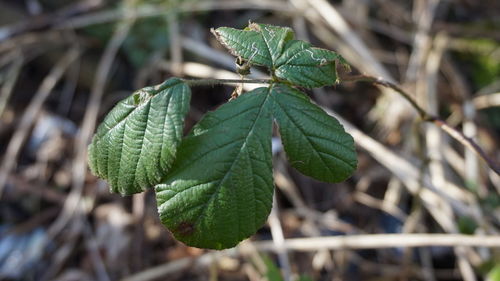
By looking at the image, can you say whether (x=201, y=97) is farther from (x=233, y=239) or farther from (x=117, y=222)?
(x=233, y=239)

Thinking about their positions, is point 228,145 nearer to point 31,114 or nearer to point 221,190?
point 221,190

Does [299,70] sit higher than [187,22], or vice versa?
[187,22]

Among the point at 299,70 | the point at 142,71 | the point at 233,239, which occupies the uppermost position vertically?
the point at 142,71

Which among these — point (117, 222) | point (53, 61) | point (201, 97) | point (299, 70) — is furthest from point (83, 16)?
point (299, 70)

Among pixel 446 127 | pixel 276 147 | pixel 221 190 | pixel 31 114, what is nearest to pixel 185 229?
pixel 221 190

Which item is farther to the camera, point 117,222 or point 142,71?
point 142,71

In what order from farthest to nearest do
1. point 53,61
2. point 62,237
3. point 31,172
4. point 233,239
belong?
point 53,61 < point 31,172 < point 62,237 < point 233,239

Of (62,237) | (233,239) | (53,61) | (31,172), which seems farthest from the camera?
(53,61)
